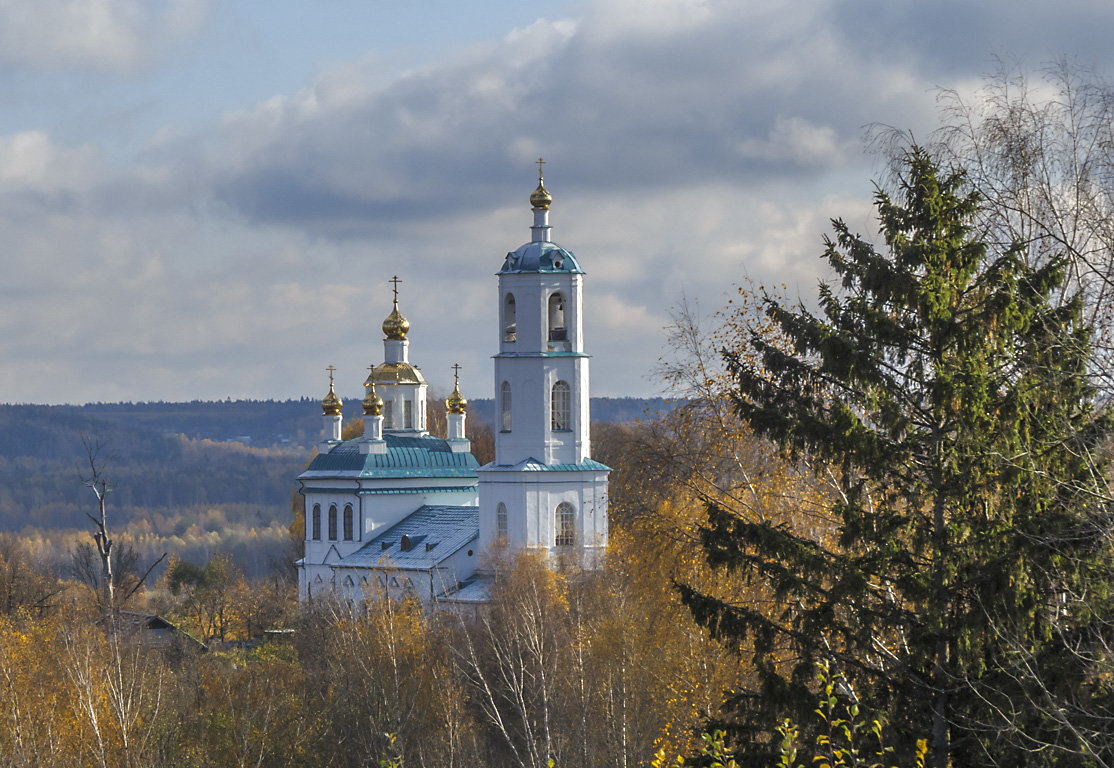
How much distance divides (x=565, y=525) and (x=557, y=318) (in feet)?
18.9

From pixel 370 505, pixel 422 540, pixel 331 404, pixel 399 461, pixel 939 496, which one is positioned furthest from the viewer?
pixel 331 404

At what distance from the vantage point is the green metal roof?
5288 centimetres

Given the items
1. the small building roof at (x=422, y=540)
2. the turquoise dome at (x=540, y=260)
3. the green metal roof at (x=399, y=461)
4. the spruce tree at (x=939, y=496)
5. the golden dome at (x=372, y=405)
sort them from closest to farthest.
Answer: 1. the spruce tree at (x=939, y=496)
2. the turquoise dome at (x=540, y=260)
3. the small building roof at (x=422, y=540)
4. the green metal roof at (x=399, y=461)
5. the golden dome at (x=372, y=405)

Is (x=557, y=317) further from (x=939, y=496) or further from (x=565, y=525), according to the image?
(x=939, y=496)

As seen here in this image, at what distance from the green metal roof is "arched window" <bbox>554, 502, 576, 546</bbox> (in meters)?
10.6

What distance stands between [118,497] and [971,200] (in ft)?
616

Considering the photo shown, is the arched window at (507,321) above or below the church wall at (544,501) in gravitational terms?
above

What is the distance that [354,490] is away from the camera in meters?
52.6

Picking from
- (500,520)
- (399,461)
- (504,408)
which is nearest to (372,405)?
(399,461)

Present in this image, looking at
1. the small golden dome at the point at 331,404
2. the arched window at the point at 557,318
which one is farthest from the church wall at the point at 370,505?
the arched window at the point at 557,318

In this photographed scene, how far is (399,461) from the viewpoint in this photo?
175 feet

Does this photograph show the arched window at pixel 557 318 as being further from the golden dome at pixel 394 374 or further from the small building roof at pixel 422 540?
the golden dome at pixel 394 374

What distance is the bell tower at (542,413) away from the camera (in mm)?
43062

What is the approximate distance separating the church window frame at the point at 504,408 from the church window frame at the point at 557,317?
6.50 feet
